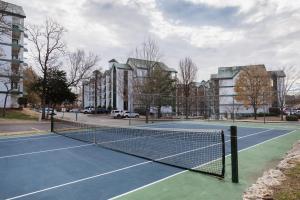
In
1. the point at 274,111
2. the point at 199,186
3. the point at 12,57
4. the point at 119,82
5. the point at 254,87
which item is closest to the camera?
the point at 199,186

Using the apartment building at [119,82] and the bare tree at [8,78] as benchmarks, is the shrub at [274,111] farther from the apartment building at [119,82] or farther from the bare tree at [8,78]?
the bare tree at [8,78]

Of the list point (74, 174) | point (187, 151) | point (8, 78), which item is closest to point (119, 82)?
point (8, 78)

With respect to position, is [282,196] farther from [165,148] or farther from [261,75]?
[261,75]

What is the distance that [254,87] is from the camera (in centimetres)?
4050

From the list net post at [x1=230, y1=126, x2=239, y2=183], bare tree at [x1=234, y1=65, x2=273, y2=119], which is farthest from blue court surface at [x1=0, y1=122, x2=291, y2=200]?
bare tree at [x1=234, y1=65, x2=273, y2=119]

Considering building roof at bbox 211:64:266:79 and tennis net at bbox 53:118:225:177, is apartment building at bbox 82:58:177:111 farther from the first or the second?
tennis net at bbox 53:118:225:177

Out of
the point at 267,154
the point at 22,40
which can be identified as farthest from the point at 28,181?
the point at 22,40

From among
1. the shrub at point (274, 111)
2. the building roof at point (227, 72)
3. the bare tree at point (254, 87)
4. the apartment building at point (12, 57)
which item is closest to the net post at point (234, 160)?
the bare tree at point (254, 87)

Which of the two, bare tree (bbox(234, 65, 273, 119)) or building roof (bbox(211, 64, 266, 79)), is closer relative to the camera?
bare tree (bbox(234, 65, 273, 119))

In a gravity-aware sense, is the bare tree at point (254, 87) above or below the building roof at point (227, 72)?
below

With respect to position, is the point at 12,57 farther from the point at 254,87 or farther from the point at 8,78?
the point at 254,87

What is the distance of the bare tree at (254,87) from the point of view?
39.2m

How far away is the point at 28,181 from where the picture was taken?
6.71 m

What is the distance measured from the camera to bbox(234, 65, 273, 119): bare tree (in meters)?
39.2
